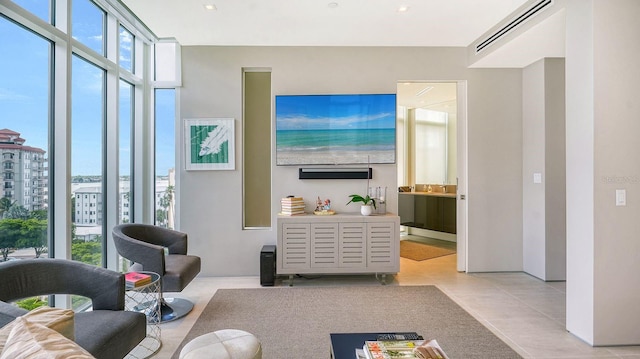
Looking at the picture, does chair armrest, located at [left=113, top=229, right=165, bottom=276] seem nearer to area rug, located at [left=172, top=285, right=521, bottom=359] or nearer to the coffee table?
area rug, located at [left=172, top=285, right=521, bottom=359]

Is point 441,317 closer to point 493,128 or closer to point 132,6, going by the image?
point 493,128

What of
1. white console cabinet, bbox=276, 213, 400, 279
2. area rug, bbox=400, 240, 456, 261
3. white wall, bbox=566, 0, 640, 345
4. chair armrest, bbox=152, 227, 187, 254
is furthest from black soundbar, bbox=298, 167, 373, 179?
white wall, bbox=566, 0, 640, 345

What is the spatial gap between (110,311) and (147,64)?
3.28 meters

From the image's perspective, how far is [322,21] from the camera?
3.51 metres

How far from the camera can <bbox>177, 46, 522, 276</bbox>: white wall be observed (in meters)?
4.14

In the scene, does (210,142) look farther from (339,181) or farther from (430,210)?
(430,210)

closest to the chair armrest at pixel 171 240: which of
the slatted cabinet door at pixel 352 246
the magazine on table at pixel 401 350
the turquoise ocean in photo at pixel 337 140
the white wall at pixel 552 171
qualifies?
the turquoise ocean in photo at pixel 337 140

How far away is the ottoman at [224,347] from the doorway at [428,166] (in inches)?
195

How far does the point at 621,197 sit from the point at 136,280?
12.0 feet

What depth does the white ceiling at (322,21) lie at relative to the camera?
10.5 feet

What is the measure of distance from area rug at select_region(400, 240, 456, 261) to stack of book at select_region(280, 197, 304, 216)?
218 centimetres

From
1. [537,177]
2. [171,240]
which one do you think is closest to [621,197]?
[537,177]

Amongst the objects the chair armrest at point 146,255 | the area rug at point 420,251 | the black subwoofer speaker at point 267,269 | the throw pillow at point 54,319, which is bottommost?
the area rug at point 420,251

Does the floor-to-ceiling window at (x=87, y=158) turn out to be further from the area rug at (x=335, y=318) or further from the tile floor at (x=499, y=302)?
the area rug at (x=335, y=318)
